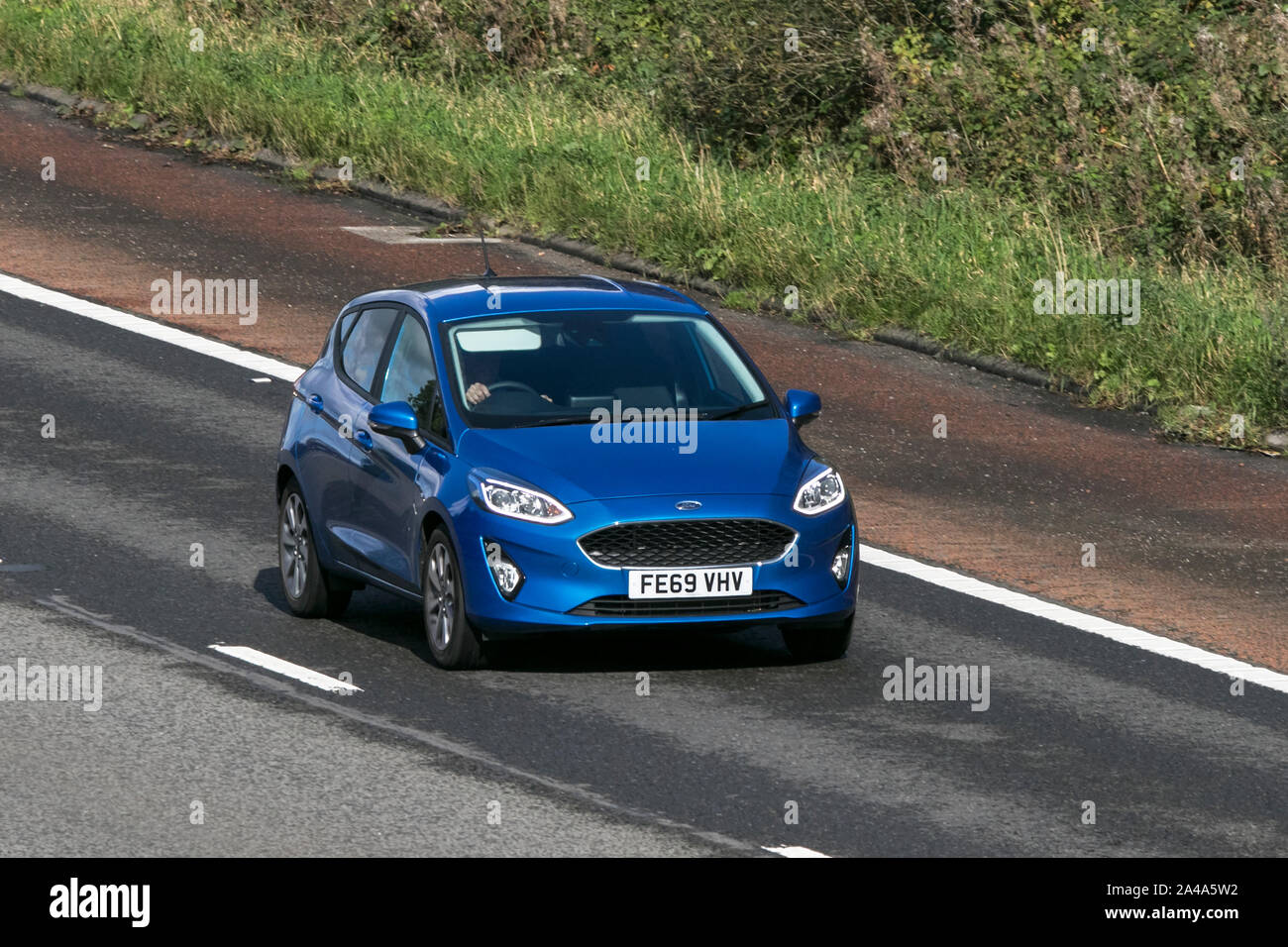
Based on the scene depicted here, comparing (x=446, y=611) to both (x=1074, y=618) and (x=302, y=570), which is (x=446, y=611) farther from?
(x=1074, y=618)

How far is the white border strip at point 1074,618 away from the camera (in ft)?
38.1

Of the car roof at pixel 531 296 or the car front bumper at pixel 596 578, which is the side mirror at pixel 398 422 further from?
the car roof at pixel 531 296

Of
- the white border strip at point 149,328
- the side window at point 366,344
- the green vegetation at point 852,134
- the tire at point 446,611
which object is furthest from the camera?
the green vegetation at point 852,134

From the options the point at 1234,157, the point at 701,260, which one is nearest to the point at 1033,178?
the point at 1234,157

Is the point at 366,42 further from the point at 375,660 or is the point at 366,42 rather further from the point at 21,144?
the point at 375,660

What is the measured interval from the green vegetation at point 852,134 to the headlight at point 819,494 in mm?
6557

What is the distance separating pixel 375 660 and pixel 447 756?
189cm

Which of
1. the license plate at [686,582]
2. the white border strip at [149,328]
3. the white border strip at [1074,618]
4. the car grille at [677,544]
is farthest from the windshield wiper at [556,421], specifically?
the white border strip at [149,328]

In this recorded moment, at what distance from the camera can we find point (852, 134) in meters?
24.2

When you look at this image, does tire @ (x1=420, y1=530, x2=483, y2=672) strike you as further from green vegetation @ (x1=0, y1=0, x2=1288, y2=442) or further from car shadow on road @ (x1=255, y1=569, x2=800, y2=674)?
green vegetation @ (x1=0, y1=0, x2=1288, y2=442)

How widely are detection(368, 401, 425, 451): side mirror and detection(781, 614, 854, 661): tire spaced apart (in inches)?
79.0
